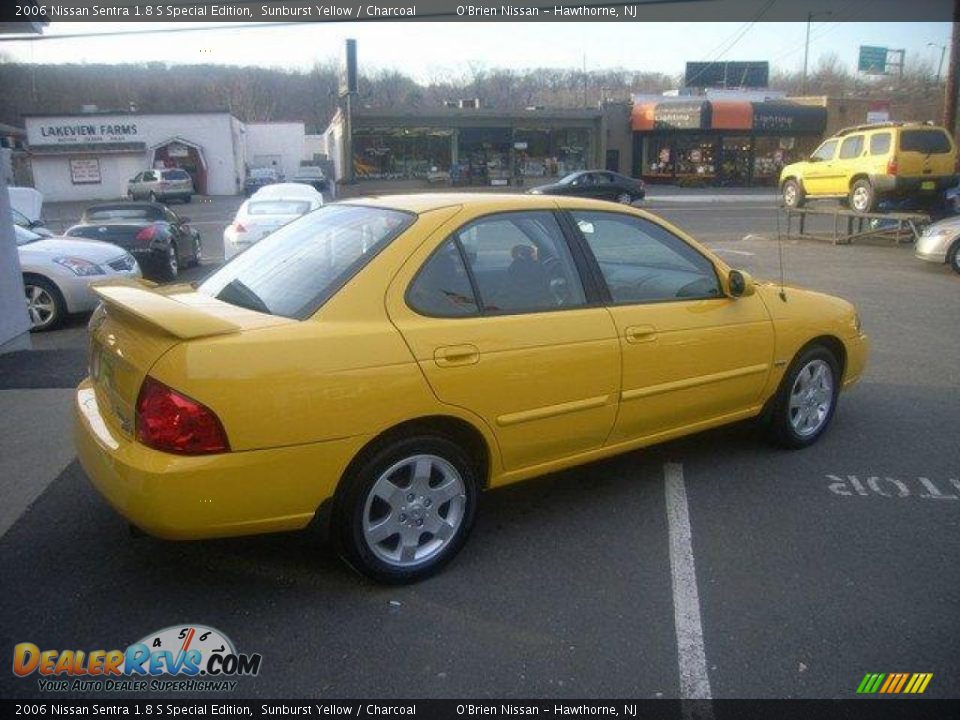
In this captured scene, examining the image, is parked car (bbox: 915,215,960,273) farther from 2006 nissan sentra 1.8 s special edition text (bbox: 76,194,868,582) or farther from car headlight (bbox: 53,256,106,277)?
car headlight (bbox: 53,256,106,277)

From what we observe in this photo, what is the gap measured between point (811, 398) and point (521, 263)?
2323 mm

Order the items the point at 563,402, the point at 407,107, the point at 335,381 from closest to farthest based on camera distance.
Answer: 1. the point at 335,381
2. the point at 563,402
3. the point at 407,107

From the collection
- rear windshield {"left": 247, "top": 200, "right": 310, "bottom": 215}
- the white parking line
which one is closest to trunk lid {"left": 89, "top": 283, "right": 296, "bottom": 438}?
the white parking line

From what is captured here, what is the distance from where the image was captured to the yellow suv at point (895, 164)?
54.9 ft

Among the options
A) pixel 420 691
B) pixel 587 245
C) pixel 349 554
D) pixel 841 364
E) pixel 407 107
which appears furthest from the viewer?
pixel 407 107

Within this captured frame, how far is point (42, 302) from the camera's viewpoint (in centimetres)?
855

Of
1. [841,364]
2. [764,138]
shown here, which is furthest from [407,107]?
[841,364]

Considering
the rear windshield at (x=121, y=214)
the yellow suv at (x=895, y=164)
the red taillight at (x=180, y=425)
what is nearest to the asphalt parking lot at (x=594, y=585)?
the red taillight at (x=180, y=425)

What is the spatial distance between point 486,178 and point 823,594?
42719 millimetres

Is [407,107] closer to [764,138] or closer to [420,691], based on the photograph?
[764,138]

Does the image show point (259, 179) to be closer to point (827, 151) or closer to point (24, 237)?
point (827, 151)

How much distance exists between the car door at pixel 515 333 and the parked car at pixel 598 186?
964 inches

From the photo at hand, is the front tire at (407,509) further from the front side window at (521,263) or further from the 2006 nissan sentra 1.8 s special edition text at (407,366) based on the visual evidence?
the front side window at (521,263)

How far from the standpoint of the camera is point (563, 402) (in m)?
3.56
